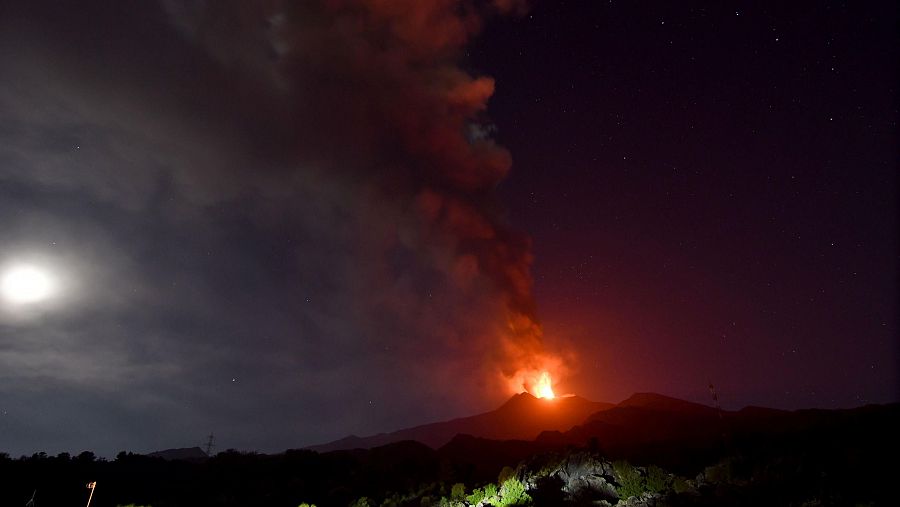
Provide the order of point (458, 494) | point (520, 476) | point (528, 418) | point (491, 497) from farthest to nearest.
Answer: point (528, 418) → point (458, 494) → point (520, 476) → point (491, 497)

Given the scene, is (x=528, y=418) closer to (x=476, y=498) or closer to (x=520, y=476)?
(x=520, y=476)

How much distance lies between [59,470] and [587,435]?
92.3m

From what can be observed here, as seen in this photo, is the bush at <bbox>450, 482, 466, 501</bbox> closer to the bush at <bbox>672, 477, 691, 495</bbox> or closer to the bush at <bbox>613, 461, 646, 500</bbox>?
the bush at <bbox>613, 461, 646, 500</bbox>

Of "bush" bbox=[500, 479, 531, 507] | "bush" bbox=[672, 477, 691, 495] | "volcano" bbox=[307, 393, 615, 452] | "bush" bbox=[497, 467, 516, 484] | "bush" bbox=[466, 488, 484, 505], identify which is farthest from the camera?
"volcano" bbox=[307, 393, 615, 452]

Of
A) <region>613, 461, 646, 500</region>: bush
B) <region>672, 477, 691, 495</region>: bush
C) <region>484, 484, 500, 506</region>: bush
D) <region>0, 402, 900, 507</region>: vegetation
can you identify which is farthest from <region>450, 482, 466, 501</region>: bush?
<region>672, 477, 691, 495</region>: bush

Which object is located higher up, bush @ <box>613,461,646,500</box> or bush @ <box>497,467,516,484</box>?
bush @ <box>497,467,516,484</box>

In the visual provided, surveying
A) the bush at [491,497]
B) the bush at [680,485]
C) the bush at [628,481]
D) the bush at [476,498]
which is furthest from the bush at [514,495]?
the bush at [680,485]

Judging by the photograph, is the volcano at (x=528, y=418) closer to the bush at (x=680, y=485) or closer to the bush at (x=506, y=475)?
the bush at (x=506, y=475)

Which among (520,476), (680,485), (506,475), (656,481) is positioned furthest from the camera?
(506,475)

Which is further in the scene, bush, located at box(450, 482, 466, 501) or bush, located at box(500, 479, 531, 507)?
bush, located at box(450, 482, 466, 501)

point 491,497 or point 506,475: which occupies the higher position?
point 506,475

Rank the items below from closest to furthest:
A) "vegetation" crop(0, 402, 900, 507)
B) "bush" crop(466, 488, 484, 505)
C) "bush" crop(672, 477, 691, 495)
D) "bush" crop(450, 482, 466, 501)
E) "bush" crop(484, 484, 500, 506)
Answer: "vegetation" crop(0, 402, 900, 507)
"bush" crop(672, 477, 691, 495)
"bush" crop(484, 484, 500, 506)
"bush" crop(466, 488, 484, 505)
"bush" crop(450, 482, 466, 501)

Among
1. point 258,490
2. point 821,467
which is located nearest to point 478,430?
point 258,490

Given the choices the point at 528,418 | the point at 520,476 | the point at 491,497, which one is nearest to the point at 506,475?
the point at 520,476
